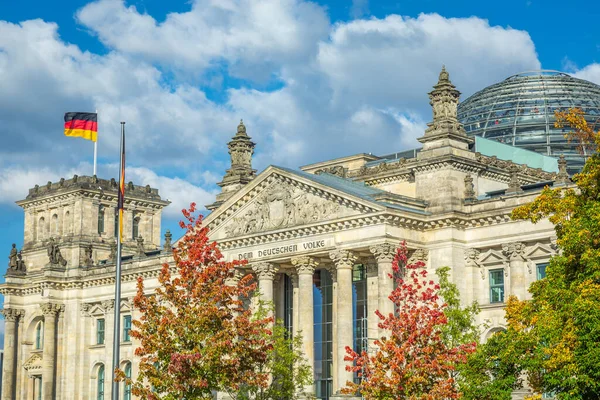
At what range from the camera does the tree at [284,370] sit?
64.8 metres

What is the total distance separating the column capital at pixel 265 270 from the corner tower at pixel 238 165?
1083cm

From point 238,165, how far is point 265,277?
42.6 feet

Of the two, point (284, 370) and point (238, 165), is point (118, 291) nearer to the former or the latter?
point (284, 370)

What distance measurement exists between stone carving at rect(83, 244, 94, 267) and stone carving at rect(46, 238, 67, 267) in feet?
5.99

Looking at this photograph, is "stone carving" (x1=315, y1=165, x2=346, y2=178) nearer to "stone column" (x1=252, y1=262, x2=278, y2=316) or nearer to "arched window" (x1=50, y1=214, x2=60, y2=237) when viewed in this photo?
"stone column" (x1=252, y1=262, x2=278, y2=316)

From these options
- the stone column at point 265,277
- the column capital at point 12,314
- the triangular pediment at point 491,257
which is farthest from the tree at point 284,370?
the column capital at point 12,314

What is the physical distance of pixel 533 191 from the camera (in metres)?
63.7

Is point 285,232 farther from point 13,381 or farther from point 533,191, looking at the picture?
point 13,381

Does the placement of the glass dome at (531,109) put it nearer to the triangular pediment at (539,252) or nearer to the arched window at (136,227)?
the triangular pediment at (539,252)

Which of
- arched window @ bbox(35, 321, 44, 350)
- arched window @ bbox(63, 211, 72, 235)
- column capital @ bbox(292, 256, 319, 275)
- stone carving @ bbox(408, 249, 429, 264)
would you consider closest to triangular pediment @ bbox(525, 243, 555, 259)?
stone carving @ bbox(408, 249, 429, 264)

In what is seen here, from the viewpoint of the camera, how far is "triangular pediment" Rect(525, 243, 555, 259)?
6266 centimetres

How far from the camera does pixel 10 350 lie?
95000 mm

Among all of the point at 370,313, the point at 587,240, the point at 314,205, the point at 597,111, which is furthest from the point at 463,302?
the point at 597,111

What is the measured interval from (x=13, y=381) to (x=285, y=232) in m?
36.8
